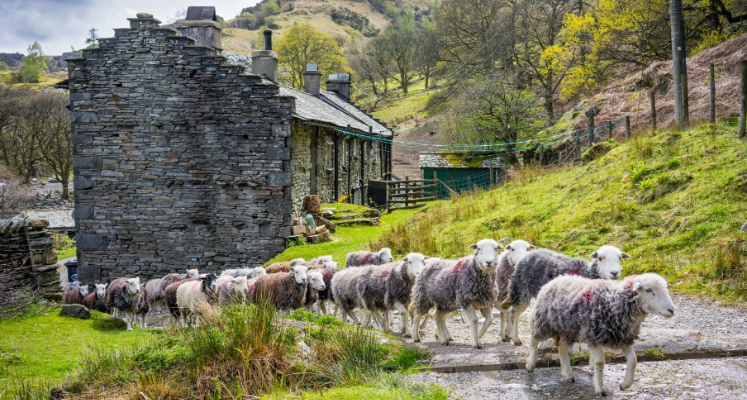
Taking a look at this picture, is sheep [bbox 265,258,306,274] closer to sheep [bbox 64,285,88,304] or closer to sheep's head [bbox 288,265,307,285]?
sheep's head [bbox 288,265,307,285]

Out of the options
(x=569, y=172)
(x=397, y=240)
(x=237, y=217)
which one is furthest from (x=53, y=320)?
(x=569, y=172)

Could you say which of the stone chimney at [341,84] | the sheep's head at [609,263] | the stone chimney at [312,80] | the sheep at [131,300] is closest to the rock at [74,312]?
the sheep at [131,300]

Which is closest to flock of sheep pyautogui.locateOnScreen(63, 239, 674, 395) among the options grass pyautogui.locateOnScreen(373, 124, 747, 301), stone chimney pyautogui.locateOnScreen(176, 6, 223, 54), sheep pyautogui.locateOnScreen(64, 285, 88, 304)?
sheep pyautogui.locateOnScreen(64, 285, 88, 304)

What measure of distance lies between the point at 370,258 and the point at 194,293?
371 cm

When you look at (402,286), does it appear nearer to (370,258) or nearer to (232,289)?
(370,258)

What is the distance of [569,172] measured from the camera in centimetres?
1884

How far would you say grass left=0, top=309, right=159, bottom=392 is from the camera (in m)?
8.66

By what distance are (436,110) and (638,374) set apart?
53546mm

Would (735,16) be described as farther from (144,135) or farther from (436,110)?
(436,110)

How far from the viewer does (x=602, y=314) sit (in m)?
5.89

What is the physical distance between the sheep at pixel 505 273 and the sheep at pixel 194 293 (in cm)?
524

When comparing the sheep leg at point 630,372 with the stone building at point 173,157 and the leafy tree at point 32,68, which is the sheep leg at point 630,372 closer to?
the stone building at point 173,157

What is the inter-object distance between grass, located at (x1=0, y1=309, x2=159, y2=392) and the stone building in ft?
19.0

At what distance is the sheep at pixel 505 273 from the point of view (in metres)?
8.74
